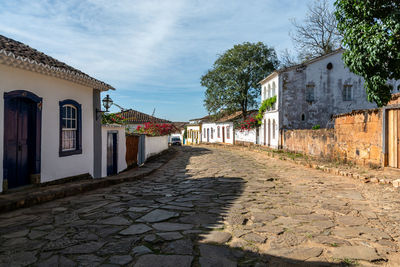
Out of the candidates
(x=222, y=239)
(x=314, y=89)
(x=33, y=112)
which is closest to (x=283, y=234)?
(x=222, y=239)

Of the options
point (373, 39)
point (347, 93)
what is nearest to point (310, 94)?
point (347, 93)

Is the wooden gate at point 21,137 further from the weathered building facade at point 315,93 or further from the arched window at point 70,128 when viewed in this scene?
the weathered building facade at point 315,93

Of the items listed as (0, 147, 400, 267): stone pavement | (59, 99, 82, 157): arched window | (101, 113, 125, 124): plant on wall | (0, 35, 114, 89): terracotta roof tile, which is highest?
(0, 35, 114, 89): terracotta roof tile

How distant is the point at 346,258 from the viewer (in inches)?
121

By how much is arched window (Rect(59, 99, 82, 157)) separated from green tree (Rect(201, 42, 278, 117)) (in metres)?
25.8

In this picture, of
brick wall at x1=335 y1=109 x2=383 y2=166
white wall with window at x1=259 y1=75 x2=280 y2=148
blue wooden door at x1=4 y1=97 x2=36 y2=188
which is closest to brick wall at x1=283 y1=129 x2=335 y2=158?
brick wall at x1=335 y1=109 x2=383 y2=166

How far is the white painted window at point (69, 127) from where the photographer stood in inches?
323

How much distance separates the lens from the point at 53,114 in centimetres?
768

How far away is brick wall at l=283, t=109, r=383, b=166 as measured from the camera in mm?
9297

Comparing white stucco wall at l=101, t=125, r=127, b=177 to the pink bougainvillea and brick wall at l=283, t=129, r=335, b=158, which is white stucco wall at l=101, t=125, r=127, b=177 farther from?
the pink bougainvillea

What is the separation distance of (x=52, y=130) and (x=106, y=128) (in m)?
2.87

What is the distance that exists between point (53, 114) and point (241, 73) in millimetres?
27377

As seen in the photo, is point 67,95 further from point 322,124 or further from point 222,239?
point 322,124

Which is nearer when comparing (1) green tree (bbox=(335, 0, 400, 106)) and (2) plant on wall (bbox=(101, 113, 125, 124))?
(1) green tree (bbox=(335, 0, 400, 106))
